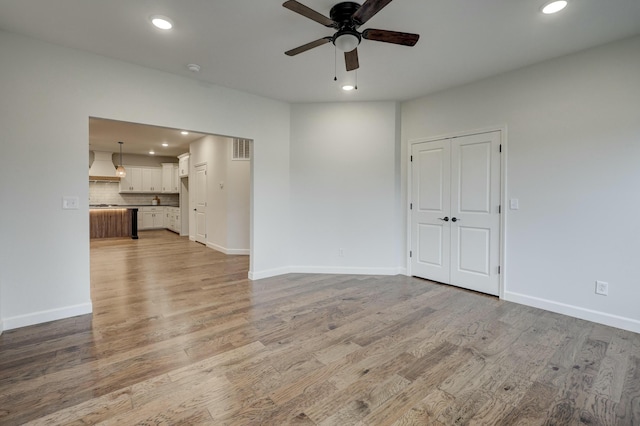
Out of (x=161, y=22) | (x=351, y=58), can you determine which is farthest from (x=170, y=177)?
(x=351, y=58)

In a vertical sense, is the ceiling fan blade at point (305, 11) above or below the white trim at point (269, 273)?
above

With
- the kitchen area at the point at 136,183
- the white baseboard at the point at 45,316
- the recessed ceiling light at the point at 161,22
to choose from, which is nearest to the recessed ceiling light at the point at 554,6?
the recessed ceiling light at the point at 161,22

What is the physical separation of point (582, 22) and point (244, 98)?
382 cm

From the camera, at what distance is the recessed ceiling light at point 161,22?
250 cm

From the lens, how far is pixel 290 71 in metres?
3.56

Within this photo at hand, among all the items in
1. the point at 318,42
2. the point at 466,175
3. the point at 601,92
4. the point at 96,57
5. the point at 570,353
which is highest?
the point at 96,57

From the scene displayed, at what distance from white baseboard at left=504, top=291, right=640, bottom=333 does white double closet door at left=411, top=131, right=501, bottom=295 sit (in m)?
0.27

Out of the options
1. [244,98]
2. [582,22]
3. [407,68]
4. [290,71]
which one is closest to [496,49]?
[582,22]

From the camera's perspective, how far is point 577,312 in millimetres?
3148

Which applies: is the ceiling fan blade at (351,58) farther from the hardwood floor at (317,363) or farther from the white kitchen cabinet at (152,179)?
the white kitchen cabinet at (152,179)

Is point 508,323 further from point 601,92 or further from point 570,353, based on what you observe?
point 601,92

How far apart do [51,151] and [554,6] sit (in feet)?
15.4

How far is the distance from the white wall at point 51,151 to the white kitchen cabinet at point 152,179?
26.6 feet

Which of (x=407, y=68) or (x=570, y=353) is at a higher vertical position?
(x=407, y=68)
